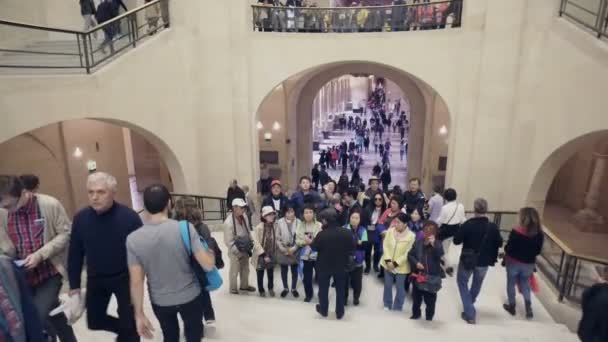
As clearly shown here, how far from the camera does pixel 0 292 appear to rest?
215cm

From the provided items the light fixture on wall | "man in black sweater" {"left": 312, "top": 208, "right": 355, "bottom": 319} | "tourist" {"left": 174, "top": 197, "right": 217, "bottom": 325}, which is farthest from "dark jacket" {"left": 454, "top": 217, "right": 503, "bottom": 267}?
the light fixture on wall

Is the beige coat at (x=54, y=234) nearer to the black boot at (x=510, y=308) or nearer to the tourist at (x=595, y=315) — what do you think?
the tourist at (x=595, y=315)

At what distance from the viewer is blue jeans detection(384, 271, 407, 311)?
5401 mm

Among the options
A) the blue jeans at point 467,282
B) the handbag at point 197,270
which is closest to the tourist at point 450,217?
the blue jeans at point 467,282

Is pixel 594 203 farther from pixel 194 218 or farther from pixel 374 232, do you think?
pixel 194 218

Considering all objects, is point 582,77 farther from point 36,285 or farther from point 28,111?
point 28,111

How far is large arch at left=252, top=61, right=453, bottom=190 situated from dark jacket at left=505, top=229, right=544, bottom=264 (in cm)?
1007

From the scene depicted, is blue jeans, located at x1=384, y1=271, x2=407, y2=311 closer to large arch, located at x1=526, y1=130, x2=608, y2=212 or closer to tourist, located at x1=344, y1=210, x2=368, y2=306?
tourist, located at x1=344, y1=210, x2=368, y2=306

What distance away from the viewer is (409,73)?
30.7ft

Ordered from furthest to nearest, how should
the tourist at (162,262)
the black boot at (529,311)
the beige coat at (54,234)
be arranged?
the black boot at (529,311) → the beige coat at (54,234) → the tourist at (162,262)

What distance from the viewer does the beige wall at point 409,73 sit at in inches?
291

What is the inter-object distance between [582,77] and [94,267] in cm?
789

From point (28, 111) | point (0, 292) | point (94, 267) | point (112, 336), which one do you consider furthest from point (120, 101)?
point (0, 292)

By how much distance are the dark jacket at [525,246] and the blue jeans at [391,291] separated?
1.39 meters
